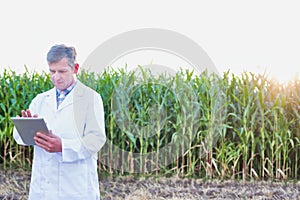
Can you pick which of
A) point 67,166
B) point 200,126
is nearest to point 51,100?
point 67,166

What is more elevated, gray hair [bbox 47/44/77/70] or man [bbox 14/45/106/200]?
gray hair [bbox 47/44/77/70]

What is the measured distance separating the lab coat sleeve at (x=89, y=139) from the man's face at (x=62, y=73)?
0.61 ft

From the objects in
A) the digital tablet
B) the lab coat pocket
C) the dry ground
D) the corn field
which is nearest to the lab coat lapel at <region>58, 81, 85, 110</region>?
the digital tablet

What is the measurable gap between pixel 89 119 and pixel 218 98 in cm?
504

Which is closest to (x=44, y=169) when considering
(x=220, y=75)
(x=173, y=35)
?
(x=173, y=35)

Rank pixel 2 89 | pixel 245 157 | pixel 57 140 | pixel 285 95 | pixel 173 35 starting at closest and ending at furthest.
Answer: pixel 57 140 → pixel 173 35 → pixel 245 157 → pixel 285 95 → pixel 2 89

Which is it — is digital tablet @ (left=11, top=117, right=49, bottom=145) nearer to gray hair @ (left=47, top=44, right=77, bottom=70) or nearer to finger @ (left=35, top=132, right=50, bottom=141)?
finger @ (left=35, top=132, right=50, bottom=141)

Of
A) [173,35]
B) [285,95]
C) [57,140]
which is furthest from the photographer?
[285,95]

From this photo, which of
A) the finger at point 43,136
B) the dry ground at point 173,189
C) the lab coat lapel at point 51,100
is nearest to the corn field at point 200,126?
the dry ground at point 173,189

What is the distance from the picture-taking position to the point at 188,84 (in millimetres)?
7684

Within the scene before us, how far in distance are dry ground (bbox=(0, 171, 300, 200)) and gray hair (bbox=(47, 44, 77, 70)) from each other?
3.44 metres

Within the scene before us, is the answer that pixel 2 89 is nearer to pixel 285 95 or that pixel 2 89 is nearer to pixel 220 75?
pixel 220 75

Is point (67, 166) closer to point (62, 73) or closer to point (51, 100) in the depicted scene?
point (51, 100)

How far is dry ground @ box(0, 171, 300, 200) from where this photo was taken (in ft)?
19.5
